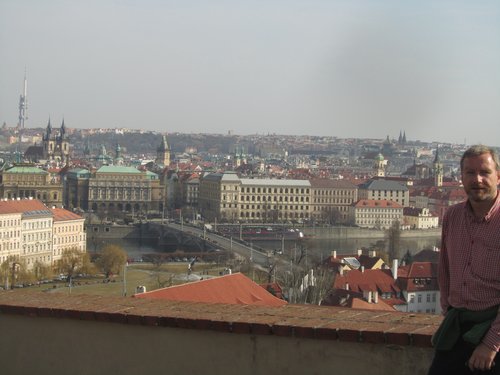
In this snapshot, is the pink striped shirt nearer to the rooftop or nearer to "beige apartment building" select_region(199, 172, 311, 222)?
the rooftop

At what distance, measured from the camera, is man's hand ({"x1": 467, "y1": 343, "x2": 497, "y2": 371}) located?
57.2 inches

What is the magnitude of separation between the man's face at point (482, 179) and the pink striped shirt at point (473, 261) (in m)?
0.02

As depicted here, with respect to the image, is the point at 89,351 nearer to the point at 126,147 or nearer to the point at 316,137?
the point at 126,147

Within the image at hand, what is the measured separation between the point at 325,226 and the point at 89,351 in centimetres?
3405

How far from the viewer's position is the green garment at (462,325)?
4.89 feet

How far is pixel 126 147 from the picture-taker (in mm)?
101562

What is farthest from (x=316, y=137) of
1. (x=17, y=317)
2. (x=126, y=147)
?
(x=17, y=317)

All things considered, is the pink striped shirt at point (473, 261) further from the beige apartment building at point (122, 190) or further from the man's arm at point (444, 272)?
the beige apartment building at point (122, 190)

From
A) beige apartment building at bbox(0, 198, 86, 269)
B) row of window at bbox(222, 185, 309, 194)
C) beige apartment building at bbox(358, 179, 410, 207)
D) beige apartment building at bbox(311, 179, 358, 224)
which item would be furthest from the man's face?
beige apartment building at bbox(358, 179, 410, 207)

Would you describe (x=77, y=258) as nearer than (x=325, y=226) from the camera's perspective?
Yes

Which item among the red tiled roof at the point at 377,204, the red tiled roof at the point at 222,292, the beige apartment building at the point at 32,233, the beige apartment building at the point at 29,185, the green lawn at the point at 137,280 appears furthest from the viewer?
the red tiled roof at the point at 377,204

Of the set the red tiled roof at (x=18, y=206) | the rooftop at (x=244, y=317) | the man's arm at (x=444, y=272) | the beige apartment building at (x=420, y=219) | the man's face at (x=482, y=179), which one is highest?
the man's face at (x=482, y=179)

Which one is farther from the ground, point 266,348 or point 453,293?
point 453,293

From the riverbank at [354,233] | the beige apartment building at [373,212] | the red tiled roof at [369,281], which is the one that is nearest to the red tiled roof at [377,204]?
the beige apartment building at [373,212]
